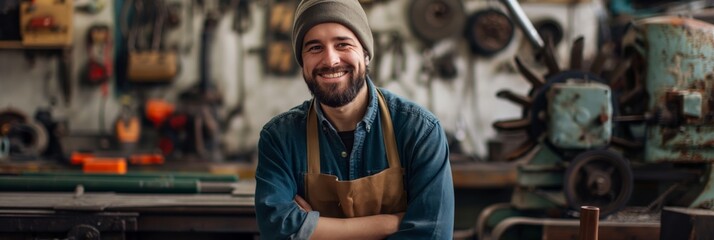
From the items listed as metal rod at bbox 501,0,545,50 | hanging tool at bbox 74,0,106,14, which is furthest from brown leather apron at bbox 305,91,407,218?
hanging tool at bbox 74,0,106,14

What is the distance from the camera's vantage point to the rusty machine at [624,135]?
9.84 ft

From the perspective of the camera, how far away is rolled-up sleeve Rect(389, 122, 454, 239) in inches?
71.5

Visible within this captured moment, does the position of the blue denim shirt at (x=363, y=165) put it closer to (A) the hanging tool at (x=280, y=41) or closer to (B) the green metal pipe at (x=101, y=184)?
(B) the green metal pipe at (x=101, y=184)

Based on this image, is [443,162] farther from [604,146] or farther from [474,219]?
[474,219]

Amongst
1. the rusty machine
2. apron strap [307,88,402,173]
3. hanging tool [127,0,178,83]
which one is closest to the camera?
apron strap [307,88,402,173]

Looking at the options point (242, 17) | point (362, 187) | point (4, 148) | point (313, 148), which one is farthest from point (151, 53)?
point (362, 187)

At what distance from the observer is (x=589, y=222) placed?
1807mm

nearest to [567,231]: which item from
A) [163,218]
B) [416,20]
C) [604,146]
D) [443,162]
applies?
[604,146]

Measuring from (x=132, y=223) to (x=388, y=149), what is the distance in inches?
40.2

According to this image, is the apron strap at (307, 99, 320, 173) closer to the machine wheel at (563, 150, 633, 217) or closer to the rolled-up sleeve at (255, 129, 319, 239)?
the rolled-up sleeve at (255, 129, 319, 239)

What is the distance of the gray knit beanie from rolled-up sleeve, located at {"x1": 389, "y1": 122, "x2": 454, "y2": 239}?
306 mm

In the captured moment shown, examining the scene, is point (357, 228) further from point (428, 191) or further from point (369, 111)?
point (369, 111)

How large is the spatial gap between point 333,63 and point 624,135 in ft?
6.84

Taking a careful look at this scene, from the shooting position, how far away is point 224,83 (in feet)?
17.2
